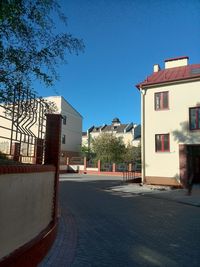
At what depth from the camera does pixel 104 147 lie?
4091 centimetres

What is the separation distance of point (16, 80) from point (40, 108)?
1.22 metres

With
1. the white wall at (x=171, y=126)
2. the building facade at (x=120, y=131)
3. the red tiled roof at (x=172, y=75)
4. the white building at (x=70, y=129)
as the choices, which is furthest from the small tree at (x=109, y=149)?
the white wall at (x=171, y=126)

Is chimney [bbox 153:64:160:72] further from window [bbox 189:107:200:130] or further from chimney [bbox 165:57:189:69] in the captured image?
window [bbox 189:107:200:130]

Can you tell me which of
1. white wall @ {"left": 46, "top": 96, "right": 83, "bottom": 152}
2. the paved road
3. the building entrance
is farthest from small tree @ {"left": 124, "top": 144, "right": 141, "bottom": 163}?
the paved road

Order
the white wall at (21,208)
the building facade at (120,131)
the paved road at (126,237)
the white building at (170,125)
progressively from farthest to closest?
the building facade at (120,131) < the white building at (170,125) < the paved road at (126,237) < the white wall at (21,208)

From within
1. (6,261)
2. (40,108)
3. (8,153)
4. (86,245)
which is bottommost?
(86,245)

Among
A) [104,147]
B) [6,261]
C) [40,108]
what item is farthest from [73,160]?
[6,261]

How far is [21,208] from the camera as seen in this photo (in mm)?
4504

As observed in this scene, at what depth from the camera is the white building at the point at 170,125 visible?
755 inches

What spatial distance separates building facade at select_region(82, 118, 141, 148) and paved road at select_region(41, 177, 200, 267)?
161 feet

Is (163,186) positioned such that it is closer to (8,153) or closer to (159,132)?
(159,132)

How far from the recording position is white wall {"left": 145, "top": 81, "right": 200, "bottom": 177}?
1931 cm

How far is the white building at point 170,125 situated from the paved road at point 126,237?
A: 8.41 m

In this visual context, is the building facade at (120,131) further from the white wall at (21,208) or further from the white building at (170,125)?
the white wall at (21,208)
